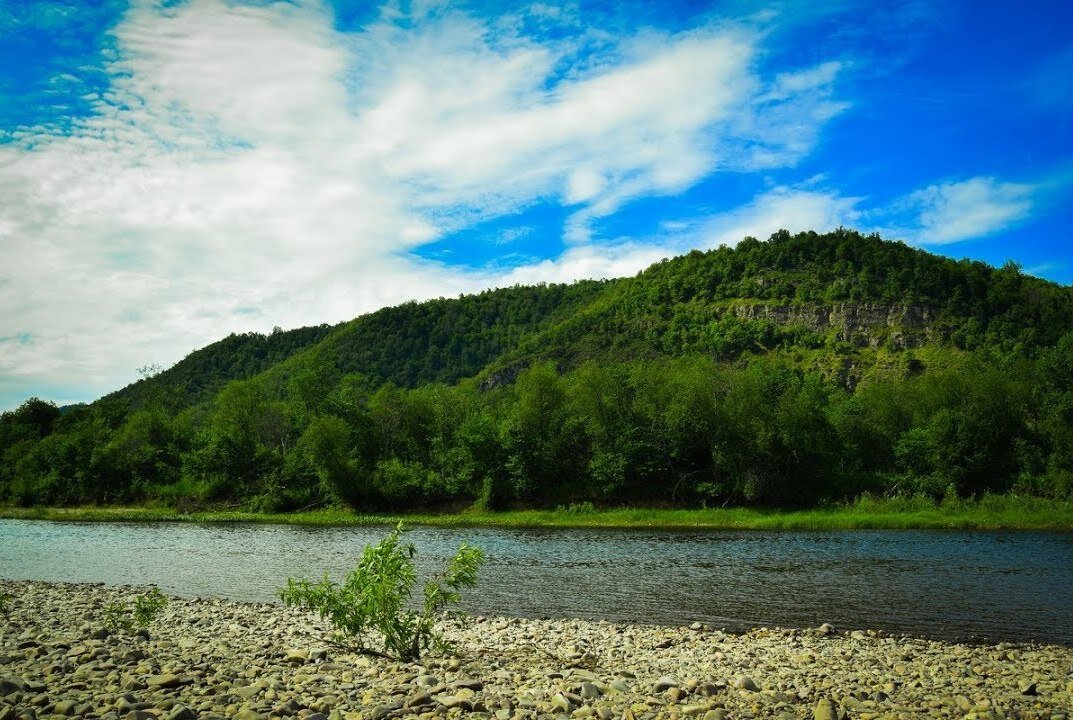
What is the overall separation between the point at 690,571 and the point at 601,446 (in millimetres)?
42887

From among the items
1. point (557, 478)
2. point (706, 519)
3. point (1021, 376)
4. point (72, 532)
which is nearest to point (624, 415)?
point (557, 478)

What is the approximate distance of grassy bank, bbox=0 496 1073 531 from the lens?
55.0 metres

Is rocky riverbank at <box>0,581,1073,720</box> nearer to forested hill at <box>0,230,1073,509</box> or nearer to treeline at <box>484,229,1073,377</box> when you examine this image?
forested hill at <box>0,230,1073,509</box>

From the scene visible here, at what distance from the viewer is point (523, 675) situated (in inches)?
566

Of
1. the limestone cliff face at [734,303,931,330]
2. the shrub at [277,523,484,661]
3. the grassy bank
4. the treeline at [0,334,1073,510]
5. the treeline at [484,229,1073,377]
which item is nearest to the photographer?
the shrub at [277,523,484,661]

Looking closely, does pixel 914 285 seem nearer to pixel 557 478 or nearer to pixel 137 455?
pixel 557 478

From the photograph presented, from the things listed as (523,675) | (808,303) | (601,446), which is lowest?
(523,675)

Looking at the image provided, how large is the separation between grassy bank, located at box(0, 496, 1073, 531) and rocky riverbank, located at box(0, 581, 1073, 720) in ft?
129

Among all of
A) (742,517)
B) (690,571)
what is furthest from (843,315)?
(690,571)

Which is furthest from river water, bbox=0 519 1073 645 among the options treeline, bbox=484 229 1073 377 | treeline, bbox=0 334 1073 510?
treeline, bbox=484 229 1073 377

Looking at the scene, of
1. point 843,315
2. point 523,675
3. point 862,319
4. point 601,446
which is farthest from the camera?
point 843,315

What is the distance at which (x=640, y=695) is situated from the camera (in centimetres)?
1307

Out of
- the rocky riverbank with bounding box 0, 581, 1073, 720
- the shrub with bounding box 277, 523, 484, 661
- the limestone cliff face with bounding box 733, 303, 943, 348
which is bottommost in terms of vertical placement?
the rocky riverbank with bounding box 0, 581, 1073, 720

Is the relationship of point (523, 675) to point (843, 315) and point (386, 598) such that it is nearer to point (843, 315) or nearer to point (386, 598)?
point (386, 598)
